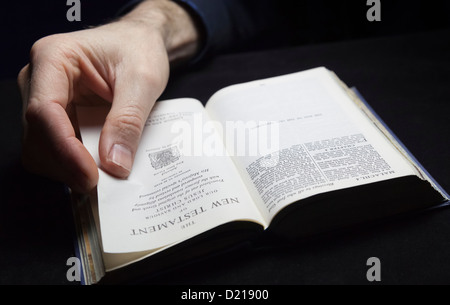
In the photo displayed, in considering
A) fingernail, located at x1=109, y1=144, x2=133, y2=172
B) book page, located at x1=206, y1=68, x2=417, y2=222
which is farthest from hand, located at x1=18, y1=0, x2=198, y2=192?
book page, located at x1=206, y1=68, x2=417, y2=222

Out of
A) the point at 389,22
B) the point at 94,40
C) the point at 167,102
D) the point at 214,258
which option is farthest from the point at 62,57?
the point at 389,22

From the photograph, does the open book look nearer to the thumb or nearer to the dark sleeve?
the thumb

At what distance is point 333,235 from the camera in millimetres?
598

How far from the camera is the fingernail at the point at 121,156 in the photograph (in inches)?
24.7

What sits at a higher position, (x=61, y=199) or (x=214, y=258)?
(x=61, y=199)

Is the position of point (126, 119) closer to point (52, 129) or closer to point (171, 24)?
point (52, 129)

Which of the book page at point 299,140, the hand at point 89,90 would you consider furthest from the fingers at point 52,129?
the book page at point 299,140

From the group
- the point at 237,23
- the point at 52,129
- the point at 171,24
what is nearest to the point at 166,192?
the point at 52,129

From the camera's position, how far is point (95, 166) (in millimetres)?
613

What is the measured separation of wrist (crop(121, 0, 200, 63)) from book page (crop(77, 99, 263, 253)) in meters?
0.31

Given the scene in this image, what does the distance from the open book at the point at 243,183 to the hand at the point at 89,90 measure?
0.13 ft

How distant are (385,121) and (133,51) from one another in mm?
552

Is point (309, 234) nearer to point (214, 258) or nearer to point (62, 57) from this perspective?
point (214, 258)

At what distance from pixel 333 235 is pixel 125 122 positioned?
387 millimetres
